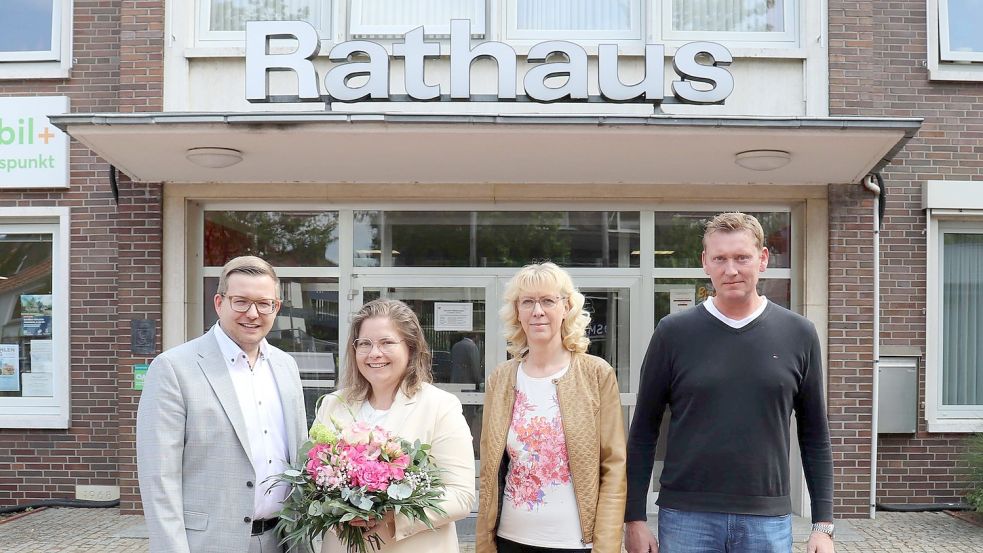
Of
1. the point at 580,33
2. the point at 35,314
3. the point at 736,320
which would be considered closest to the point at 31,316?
the point at 35,314

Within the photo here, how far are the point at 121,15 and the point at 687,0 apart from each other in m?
5.32

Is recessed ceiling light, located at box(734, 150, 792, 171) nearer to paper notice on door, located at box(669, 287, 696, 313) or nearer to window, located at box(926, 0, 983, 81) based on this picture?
paper notice on door, located at box(669, 287, 696, 313)

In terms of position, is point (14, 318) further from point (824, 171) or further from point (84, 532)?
point (824, 171)

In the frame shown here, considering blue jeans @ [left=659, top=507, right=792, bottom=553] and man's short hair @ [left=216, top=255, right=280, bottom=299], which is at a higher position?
man's short hair @ [left=216, top=255, right=280, bottom=299]

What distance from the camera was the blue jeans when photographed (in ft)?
9.50

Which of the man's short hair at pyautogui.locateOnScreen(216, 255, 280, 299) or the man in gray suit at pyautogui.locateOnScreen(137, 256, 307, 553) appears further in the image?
the man's short hair at pyautogui.locateOnScreen(216, 255, 280, 299)

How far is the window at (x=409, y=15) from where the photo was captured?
298 inches

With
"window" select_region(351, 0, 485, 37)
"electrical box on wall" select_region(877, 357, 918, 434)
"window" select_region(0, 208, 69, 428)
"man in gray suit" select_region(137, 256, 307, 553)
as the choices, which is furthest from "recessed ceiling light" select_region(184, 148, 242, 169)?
"electrical box on wall" select_region(877, 357, 918, 434)

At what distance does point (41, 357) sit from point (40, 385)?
269mm

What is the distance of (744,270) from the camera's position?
2.92 m


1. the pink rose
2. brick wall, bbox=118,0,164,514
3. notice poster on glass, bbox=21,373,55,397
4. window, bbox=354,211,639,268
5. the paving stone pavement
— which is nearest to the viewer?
the pink rose

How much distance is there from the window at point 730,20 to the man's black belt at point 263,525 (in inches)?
238

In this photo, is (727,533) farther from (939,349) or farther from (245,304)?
(939,349)

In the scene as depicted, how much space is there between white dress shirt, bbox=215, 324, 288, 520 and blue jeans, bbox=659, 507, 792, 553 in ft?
4.86
